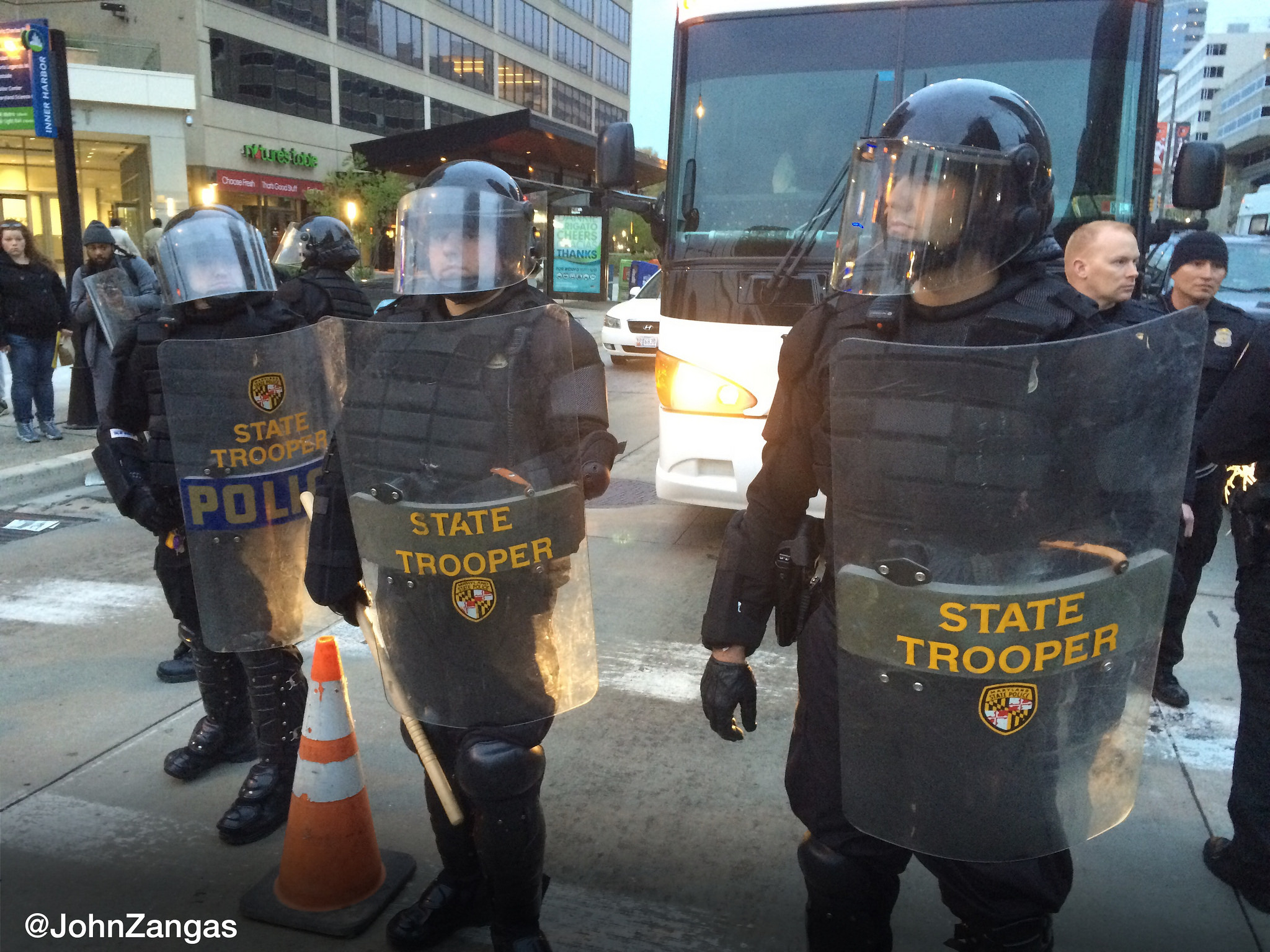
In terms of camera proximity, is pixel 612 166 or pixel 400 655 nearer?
pixel 400 655

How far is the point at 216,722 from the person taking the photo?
3.36 m

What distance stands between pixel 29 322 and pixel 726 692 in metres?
7.62

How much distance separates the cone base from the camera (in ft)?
8.36

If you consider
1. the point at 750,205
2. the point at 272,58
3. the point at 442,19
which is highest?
the point at 442,19

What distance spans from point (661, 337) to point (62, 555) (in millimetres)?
3648

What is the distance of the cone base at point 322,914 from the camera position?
2.55 metres

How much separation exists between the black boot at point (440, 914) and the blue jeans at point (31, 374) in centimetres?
691

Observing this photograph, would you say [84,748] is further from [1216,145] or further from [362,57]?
[362,57]

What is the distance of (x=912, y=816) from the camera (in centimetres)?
169

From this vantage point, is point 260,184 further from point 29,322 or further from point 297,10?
point 29,322

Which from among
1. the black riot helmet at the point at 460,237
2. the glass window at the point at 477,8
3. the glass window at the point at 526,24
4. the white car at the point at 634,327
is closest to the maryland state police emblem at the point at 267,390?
the black riot helmet at the point at 460,237

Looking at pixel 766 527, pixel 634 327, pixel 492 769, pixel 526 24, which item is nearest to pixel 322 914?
pixel 492 769

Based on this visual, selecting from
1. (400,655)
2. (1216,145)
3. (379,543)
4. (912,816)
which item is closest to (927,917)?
(912,816)

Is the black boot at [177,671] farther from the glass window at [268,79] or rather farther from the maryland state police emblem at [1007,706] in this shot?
the glass window at [268,79]
